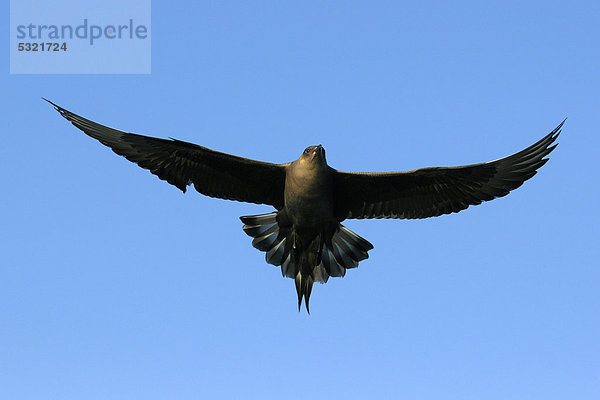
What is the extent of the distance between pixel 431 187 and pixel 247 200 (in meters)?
2.68

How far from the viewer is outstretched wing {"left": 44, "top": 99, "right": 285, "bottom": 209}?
1426 centimetres

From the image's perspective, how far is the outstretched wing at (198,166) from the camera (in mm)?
14258

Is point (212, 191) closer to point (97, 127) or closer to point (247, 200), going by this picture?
point (247, 200)

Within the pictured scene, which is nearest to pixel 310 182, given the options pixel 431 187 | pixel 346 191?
pixel 346 191

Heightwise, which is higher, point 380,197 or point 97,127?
point 97,127

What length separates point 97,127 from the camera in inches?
572

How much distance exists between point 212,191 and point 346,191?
1.94m

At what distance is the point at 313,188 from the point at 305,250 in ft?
4.43

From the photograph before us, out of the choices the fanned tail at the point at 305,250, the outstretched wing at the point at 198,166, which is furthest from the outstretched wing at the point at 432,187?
the outstretched wing at the point at 198,166

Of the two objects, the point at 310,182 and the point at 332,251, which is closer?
the point at 310,182

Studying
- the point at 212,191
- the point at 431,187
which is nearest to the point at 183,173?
the point at 212,191

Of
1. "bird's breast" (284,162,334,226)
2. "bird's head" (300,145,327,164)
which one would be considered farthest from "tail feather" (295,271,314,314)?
"bird's head" (300,145,327,164)

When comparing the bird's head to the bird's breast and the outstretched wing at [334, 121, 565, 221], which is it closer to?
the bird's breast

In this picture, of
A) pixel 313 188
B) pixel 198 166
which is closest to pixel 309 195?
pixel 313 188
